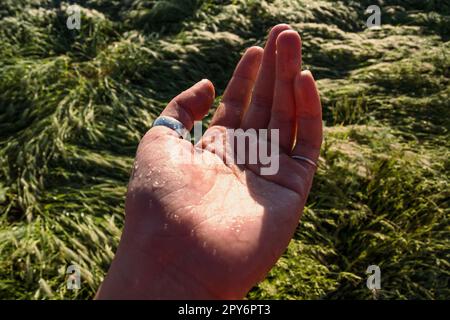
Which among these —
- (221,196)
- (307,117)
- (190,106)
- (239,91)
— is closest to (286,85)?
(307,117)

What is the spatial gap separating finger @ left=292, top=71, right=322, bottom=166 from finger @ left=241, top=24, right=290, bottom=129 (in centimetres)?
25

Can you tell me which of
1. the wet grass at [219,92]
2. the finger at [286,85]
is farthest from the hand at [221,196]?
the wet grass at [219,92]

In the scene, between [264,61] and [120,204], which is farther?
[120,204]

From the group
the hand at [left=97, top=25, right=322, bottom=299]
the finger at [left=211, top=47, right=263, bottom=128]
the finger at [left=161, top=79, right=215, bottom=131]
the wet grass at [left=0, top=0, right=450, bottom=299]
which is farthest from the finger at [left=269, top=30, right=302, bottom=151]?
the wet grass at [left=0, top=0, right=450, bottom=299]

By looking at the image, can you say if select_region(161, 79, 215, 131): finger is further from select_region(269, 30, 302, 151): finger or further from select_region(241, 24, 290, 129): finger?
select_region(269, 30, 302, 151): finger

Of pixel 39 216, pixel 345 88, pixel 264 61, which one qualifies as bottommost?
pixel 39 216

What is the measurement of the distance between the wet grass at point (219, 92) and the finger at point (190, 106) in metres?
0.95

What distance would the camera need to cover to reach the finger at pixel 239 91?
Result: 2812 millimetres

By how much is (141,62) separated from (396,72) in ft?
7.05

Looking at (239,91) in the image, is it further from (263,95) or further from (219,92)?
(219,92)

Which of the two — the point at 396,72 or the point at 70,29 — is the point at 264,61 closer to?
the point at 396,72

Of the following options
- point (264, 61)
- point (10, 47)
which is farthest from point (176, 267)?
point (10, 47)

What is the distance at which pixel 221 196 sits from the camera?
2297 millimetres

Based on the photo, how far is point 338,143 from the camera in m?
3.70
